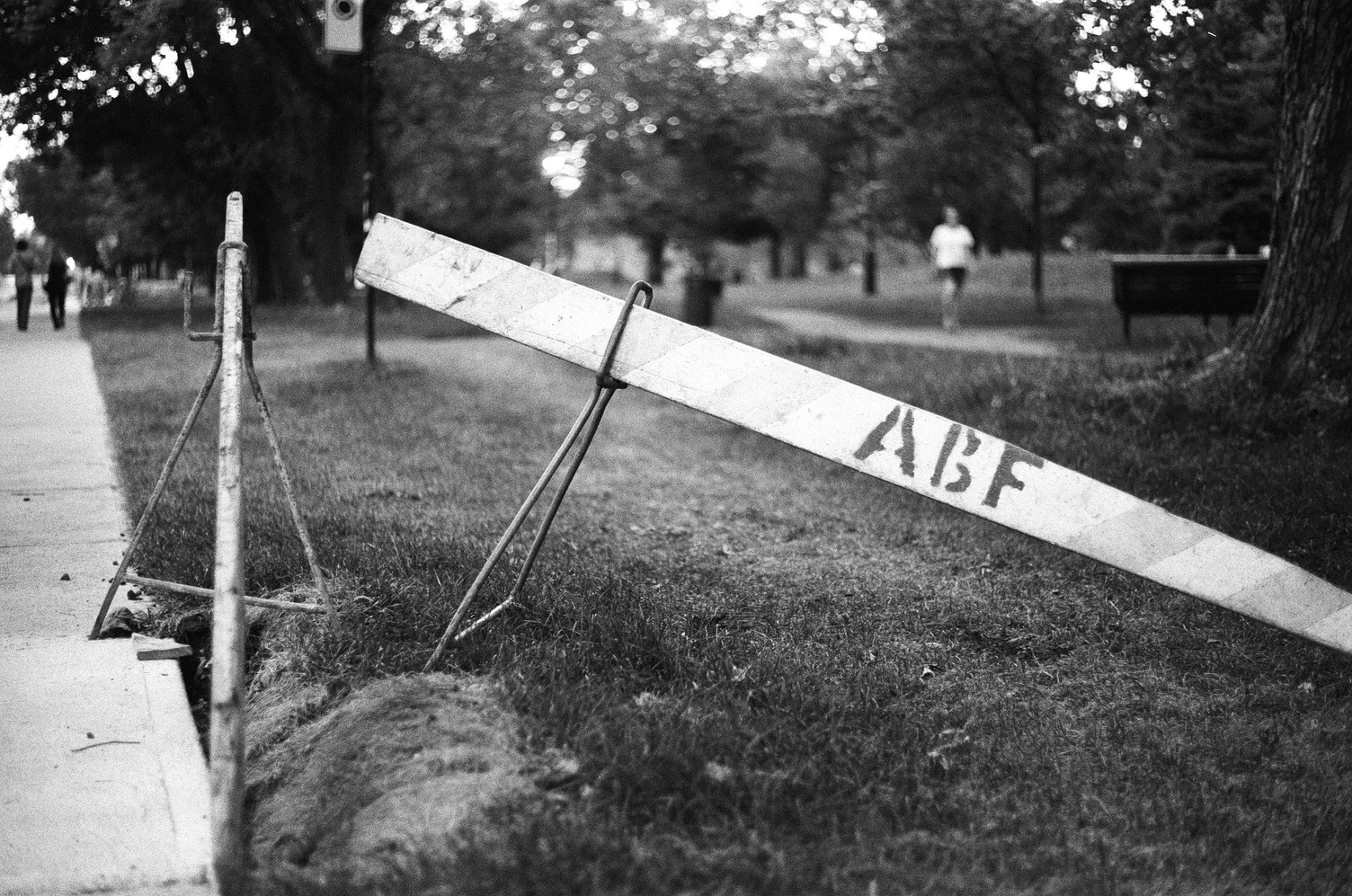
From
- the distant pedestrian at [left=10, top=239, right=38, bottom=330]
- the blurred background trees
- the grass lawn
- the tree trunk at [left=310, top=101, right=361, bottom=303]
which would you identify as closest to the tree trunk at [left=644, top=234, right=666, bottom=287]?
the blurred background trees

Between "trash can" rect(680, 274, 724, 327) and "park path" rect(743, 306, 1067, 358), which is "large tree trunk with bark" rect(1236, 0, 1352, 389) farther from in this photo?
"trash can" rect(680, 274, 724, 327)

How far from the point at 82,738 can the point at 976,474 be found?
2554 millimetres

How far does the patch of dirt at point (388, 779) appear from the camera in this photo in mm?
3051

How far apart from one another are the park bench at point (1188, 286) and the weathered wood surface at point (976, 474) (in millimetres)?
15027

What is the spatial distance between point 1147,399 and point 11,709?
24.8 ft

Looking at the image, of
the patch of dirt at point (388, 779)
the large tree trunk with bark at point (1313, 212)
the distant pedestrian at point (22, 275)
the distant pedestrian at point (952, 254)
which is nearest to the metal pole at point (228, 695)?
the patch of dirt at point (388, 779)

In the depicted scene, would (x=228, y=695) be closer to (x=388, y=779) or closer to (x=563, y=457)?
(x=388, y=779)

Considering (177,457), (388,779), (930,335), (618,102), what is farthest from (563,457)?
(618,102)

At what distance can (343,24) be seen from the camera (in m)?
10.6

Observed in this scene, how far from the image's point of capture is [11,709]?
3984mm

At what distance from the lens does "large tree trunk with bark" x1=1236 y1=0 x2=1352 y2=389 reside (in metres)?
8.81

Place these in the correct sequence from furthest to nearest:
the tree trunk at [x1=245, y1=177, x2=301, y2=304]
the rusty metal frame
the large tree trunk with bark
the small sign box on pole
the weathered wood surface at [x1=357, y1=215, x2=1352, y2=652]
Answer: the tree trunk at [x1=245, y1=177, x2=301, y2=304] → the small sign box on pole → the large tree trunk with bark → the rusty metal frame → the weathered wood surface at [x1=357, y1=215, x2=1352, y2=652]

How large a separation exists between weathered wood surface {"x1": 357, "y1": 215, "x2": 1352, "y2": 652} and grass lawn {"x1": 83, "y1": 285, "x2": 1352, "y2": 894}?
0.53m

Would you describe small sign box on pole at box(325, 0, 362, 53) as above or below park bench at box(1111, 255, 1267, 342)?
above
